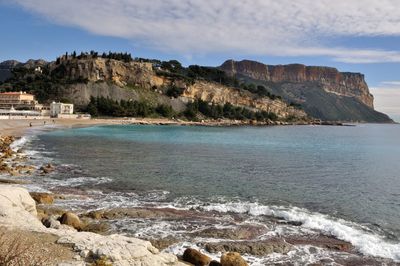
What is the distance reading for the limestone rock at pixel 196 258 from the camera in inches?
514

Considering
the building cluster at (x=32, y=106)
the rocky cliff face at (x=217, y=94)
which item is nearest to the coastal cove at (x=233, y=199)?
the building cluster at (x=32, y=106)

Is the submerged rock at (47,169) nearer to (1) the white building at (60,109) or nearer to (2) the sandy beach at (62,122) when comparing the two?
(2) the sandy beach at (62,122)

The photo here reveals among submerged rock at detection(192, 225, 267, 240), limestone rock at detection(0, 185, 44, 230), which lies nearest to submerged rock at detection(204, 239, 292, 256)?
submerged rock at detection(192, 225, 267, 240)

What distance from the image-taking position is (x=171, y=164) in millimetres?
38281

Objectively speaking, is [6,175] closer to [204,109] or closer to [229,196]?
[229,196]

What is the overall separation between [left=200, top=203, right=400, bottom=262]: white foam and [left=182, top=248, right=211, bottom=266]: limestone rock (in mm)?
6558

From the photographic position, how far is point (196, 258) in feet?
43.1

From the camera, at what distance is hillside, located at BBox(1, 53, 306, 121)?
5645 inches

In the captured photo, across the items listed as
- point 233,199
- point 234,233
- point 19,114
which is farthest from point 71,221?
point 19,114

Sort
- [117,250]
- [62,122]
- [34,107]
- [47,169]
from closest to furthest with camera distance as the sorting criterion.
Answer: [117,250] < [47,169] < [62,122] < [34,107]

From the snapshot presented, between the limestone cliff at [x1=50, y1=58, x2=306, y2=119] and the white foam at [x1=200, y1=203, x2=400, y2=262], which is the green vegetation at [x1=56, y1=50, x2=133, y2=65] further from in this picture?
the white foam at [x1=200, y1=203, x2=400, y2=262]

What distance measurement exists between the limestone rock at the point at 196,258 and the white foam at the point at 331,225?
6.56 m

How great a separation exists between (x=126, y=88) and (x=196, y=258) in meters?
150

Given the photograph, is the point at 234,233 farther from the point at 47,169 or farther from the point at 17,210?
the point at 47,169
